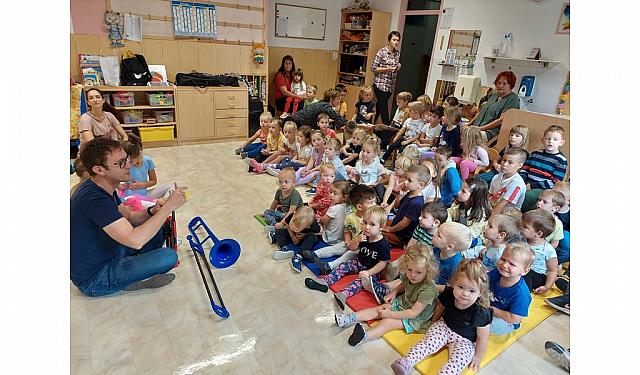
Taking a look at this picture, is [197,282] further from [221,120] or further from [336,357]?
[221,120]

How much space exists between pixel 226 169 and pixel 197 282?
2.32m

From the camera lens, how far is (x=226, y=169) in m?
4.67

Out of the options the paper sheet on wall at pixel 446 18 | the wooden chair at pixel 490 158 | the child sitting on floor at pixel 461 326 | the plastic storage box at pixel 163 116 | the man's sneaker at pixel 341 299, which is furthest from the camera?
the paper sheet on wall at pixel 446 18

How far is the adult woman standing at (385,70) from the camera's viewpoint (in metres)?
6.12

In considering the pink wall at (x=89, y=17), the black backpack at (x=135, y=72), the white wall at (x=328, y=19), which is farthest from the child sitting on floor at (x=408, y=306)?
the white wall at (x=328, y=19)

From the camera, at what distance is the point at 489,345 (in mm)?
2131

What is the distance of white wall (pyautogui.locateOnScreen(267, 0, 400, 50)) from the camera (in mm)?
6922

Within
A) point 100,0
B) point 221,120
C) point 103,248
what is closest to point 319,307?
point 103,248

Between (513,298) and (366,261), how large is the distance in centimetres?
92

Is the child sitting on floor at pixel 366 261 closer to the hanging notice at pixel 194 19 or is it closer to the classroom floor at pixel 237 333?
the classroom floor at pixel 237 333

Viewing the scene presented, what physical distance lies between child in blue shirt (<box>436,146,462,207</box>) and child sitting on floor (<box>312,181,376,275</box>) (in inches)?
47.2

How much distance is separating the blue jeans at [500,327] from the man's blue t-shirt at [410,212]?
0.89m

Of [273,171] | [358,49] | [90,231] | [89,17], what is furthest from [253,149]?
[358,49]

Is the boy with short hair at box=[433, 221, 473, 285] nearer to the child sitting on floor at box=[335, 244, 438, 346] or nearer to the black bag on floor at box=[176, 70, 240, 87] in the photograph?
the child sitting on floor at box=[335, 244, 438, 346]
